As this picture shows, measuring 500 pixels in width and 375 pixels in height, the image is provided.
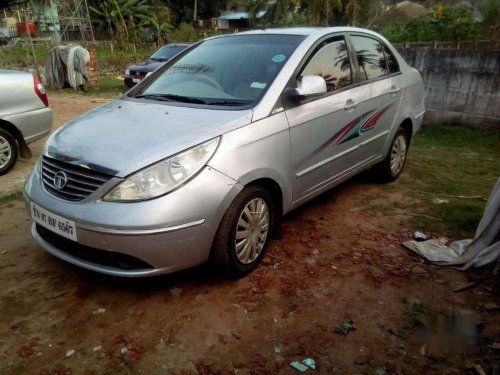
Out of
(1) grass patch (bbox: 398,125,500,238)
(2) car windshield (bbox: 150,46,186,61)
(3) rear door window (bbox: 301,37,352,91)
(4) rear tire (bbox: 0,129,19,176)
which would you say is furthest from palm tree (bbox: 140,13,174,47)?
(3) rear door window (bbox: 301,37,352,91)

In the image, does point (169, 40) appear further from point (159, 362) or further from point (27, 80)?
point (159, 362)

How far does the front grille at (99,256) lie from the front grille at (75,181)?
0.29 meters

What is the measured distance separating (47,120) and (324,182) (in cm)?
377

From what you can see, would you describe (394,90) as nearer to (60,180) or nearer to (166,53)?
(60,180)

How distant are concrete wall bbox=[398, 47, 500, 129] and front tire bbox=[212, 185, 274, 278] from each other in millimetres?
6011

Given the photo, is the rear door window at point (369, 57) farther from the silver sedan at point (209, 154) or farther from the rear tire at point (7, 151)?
the rear tire at point (7, 151)

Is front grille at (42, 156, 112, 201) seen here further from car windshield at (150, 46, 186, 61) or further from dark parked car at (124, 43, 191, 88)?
car windshield at (150, 46, 186, 61)

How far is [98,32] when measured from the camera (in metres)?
26.8

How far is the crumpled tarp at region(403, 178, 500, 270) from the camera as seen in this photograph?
9.95 feet

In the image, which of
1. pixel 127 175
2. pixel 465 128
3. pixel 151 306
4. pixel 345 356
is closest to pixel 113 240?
pixel 127 175

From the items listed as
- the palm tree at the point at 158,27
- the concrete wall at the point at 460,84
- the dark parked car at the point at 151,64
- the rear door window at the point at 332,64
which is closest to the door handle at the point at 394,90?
the rear door window at the point at 332,64

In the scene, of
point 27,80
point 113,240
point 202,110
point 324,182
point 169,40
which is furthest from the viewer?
point 169,40

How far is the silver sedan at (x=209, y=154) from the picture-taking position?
2.38 metres

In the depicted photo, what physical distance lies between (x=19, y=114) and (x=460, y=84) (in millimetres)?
7094
